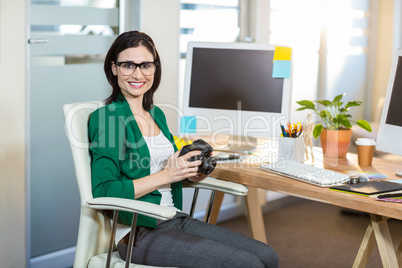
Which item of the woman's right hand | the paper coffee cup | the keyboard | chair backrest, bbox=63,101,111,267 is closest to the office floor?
the paper coffee cup

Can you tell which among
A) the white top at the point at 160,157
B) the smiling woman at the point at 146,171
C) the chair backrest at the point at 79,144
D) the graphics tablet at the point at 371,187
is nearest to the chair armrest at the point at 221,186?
the smiling woman at the point at 146,171

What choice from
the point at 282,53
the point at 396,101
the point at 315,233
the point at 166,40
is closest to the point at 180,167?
the point at 282,53

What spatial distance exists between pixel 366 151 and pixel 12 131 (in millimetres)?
1592

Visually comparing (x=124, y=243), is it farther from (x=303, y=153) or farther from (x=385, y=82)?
(x=385, y=82)

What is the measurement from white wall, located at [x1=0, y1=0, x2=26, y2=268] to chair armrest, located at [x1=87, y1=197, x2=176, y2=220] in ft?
3.40

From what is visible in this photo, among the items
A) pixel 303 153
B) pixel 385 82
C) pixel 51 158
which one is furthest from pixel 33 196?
pixel 385 82

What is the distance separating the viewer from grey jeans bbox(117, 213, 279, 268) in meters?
1.81

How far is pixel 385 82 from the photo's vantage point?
492 cm

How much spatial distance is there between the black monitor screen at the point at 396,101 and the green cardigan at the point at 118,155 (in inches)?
40.7

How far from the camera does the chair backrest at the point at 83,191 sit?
190 centimetres

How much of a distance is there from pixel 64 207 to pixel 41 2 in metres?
1.08

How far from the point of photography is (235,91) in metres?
2.62

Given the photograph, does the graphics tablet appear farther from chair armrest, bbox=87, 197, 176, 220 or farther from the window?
the window

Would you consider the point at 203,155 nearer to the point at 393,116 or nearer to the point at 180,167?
the point at 180,167
